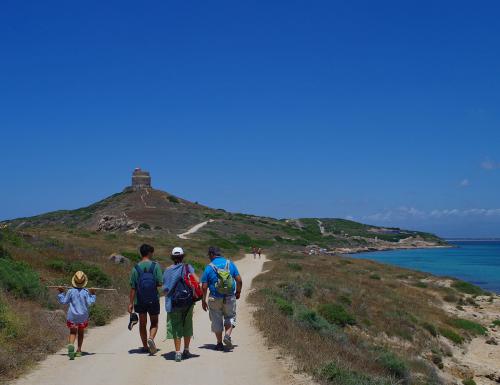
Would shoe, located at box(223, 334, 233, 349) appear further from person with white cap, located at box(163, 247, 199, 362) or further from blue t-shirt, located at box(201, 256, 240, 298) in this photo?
person with white cap, located at box(163, 247, 199, 362)

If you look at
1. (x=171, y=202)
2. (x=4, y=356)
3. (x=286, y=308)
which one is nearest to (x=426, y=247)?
(x=171, y=202)

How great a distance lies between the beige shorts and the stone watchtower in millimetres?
110747

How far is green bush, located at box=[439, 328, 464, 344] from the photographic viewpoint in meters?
24.0

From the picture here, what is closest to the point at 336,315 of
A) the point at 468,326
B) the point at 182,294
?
the point at 468,326

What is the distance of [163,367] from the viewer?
28.8ft

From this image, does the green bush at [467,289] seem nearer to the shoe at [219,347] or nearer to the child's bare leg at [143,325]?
the shoe at [219,347]

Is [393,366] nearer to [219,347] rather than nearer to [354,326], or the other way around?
[219,347]

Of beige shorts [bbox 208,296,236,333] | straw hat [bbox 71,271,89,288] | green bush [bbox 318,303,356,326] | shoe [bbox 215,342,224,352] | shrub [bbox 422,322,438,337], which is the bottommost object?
shrub [bbox 422,322,438,337]

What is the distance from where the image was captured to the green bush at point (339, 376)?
27.5 ft

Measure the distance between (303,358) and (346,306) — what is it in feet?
50.9

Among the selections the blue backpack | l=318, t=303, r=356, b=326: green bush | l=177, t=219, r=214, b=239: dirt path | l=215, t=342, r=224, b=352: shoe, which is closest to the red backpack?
the blue backpack

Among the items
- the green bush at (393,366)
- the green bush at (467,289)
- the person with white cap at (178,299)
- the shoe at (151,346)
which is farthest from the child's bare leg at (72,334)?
the green bush at (467,289)

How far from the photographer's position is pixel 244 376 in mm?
8430

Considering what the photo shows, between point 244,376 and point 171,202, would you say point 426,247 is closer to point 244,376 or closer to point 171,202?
point 171,202
